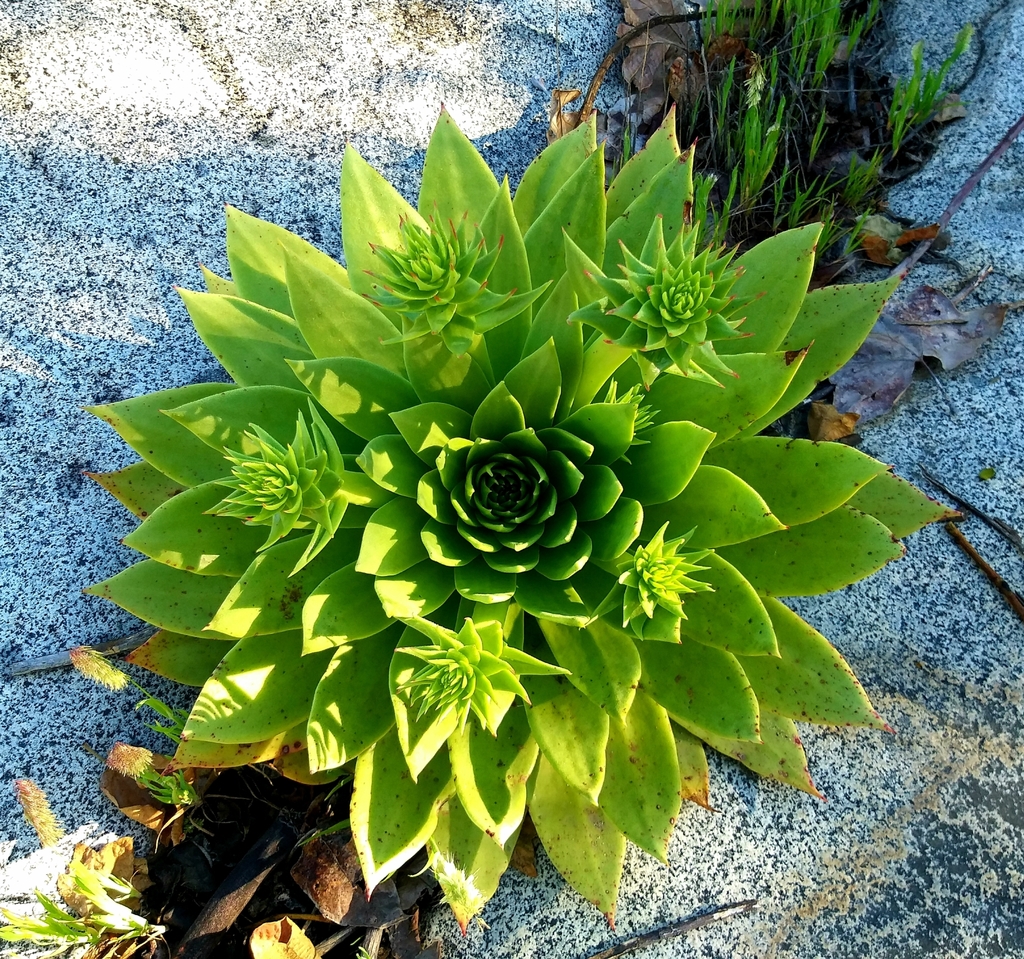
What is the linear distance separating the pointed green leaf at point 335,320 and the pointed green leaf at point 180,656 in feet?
2.53

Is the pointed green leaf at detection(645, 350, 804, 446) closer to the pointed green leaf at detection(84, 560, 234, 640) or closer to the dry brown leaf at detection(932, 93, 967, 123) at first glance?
the pointed green leaf at detection(84, 560, 234, 640)

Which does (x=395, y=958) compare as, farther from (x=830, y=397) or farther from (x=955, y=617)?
(x=830, y=397)

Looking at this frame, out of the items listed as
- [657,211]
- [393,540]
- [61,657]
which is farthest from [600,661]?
[61,657]

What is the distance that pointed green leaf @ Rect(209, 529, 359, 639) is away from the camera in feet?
5.45

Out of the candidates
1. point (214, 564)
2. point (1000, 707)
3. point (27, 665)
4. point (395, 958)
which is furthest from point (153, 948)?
point (1000, 707)

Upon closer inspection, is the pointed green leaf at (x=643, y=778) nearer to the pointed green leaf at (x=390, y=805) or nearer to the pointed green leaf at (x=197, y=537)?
the pointed green leaf at (x=390, y=805)

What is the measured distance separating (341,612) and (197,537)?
38cm

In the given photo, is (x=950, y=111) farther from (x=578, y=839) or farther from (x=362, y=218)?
(x=578, y=839)

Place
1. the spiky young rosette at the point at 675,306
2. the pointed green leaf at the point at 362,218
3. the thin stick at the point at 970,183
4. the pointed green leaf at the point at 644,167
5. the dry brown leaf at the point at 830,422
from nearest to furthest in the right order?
the spiky young rosette at the point at 675,306 → the pointed green leaf at the point at 362,218 → the pointed green leaf at the point at 644,167 → the dry brown leaf at the point at 830,422 → the thin stick at the point at 970,183

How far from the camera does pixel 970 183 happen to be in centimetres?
279

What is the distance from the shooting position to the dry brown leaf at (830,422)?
2.47 meters

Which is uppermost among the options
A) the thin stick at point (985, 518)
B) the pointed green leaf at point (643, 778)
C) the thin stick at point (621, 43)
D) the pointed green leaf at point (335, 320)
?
the thin stick at point (621, 43)

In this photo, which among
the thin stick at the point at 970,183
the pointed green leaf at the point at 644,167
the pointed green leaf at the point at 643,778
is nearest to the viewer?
the pointed green leaf at the point at 643,778

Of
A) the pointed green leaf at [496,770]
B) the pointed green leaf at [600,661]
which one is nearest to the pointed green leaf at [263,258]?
the pointed green leaf at [600,661]
